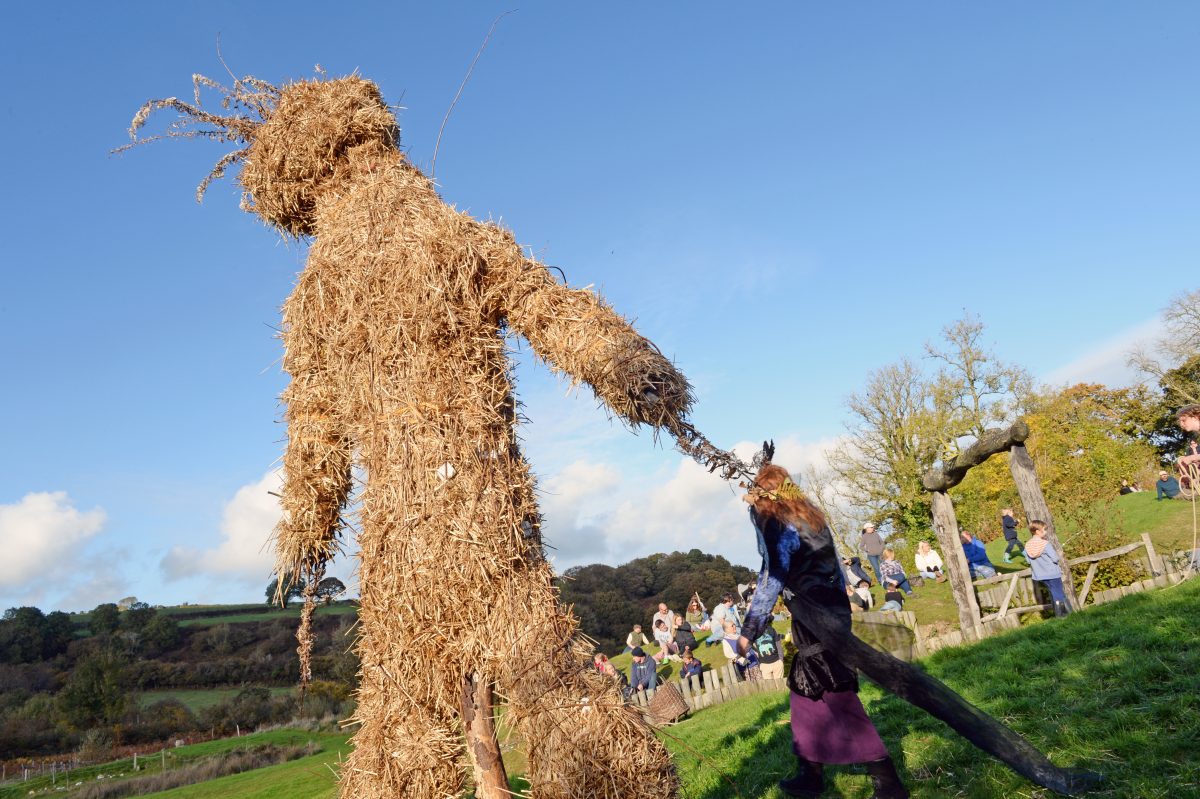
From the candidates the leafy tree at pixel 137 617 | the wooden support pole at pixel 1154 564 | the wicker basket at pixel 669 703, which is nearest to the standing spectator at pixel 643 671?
the wicker basket at pixel 669 703

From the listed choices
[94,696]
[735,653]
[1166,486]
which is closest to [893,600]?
[735,653]

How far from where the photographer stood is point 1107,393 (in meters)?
38.2

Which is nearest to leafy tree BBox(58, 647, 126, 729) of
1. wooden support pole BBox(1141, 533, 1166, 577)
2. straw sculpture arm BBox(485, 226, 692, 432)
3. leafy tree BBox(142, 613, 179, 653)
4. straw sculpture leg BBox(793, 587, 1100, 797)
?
leafy tree BBox(142, 613, 179, 653)

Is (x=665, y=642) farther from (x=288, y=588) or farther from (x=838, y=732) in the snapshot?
(x=288, y=588)

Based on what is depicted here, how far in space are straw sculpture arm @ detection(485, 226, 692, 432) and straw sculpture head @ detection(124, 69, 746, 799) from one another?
0.03 ft

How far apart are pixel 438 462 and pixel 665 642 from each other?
14005mm

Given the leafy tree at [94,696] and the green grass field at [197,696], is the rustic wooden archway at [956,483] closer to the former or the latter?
the leafy tree at [94,696]

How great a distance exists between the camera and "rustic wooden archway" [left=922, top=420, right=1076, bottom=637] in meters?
10.2

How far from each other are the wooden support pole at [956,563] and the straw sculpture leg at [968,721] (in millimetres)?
7698

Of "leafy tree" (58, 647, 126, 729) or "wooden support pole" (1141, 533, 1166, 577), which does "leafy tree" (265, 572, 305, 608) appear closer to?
"wooden support pole" (1141, 533, 1166, 577)

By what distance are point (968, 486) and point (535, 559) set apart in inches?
1182

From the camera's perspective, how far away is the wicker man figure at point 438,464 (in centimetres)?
288

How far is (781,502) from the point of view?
3609mm

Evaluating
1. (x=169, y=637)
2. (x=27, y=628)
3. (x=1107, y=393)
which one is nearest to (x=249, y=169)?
(x=1107, y=393)
